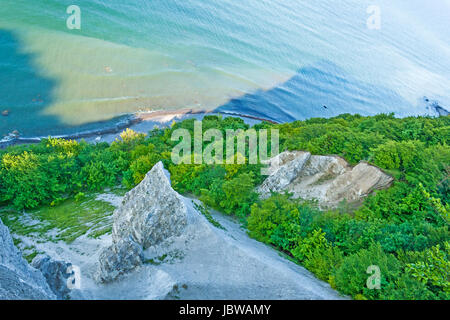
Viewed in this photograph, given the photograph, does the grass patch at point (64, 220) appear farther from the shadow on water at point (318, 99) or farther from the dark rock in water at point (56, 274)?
the shadow on water at point (318, 99)

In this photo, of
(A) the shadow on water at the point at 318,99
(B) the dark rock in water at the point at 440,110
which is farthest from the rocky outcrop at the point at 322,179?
(B) the dark rock in water at the point at 440,110

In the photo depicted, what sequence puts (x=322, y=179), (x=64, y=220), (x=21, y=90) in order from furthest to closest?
(x=21, y=90) → (x=64, y=220) → (x=322, y=179)

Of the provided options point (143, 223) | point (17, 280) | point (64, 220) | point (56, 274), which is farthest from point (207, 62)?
point (17, 280)

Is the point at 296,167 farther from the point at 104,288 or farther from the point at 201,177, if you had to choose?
the point at 104,288

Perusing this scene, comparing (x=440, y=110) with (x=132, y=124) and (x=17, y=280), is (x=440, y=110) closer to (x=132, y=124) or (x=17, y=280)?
(x=132, y=124)

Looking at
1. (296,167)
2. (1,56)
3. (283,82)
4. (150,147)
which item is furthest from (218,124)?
(1,56)

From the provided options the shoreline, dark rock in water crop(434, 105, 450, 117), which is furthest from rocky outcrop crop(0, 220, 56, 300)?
dark rock in water crop(434, 105, 450, 117)
